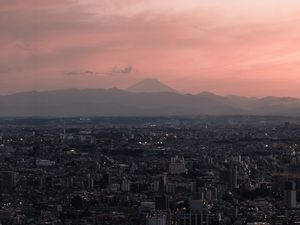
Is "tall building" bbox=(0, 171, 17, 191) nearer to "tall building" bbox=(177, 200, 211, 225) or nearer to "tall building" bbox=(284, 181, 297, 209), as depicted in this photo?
"tall building" bbox=(284, 181, 297, 209)

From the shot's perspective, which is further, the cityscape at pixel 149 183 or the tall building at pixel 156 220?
the cityscape at pixel 149 183

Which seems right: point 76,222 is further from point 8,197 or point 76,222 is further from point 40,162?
point 40,162

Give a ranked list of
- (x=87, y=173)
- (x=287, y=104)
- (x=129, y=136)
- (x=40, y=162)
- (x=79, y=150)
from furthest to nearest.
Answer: (x=287, y=104) → (x=129, y=136) → (x=79, y=150) → (x=40, y=162) → (x=87, y=173)

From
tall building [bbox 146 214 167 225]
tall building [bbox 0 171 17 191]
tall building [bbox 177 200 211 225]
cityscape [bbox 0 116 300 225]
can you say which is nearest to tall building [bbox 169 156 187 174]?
cityscape [bbox 0 116 300 225]

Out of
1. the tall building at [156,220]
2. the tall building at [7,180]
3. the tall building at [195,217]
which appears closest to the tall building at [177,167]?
the tall building at [7,180]

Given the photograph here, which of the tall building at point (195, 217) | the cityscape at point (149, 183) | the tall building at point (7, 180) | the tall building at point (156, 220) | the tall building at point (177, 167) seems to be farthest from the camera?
the tall building at point (177, 167)

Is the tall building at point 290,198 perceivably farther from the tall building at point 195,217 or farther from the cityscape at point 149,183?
the tall building at point 195,217

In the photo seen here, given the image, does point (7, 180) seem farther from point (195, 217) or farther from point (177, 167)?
point (195, 217)

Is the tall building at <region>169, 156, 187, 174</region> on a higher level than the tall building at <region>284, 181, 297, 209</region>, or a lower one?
higher

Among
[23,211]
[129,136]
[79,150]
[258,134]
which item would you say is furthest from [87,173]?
[258,134]
